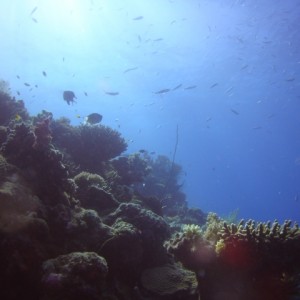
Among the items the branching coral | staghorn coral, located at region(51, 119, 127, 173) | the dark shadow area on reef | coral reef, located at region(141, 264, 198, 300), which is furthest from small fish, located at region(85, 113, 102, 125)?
coral reef, located at region(141, 264, 198, 300)

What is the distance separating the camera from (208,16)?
3053 centimetres

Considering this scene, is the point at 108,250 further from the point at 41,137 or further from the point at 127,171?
the point at 127,171

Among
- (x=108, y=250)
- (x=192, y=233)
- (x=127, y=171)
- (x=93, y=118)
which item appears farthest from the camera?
(x=127, y=171)


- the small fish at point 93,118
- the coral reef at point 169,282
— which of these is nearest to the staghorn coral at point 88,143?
the small fish at point 93,118

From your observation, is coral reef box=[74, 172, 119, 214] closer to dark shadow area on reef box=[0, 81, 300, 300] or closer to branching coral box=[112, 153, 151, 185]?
dark shadow area on reef box=[0, 81, 300, 300]

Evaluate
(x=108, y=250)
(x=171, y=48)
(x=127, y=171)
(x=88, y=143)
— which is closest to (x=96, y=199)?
(x=108, y=250)

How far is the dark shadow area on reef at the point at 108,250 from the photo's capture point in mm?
4175

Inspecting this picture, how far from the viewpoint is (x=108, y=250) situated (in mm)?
5434

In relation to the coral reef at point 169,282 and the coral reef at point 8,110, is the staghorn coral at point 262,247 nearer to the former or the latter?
the coral reef at point 169,282

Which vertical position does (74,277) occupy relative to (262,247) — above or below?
below

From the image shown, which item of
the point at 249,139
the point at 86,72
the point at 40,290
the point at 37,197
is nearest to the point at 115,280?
the point at 40,290

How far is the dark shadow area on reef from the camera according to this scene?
4175mm

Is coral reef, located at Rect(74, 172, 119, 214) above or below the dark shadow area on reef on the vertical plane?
above

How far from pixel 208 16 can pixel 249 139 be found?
345 feet
